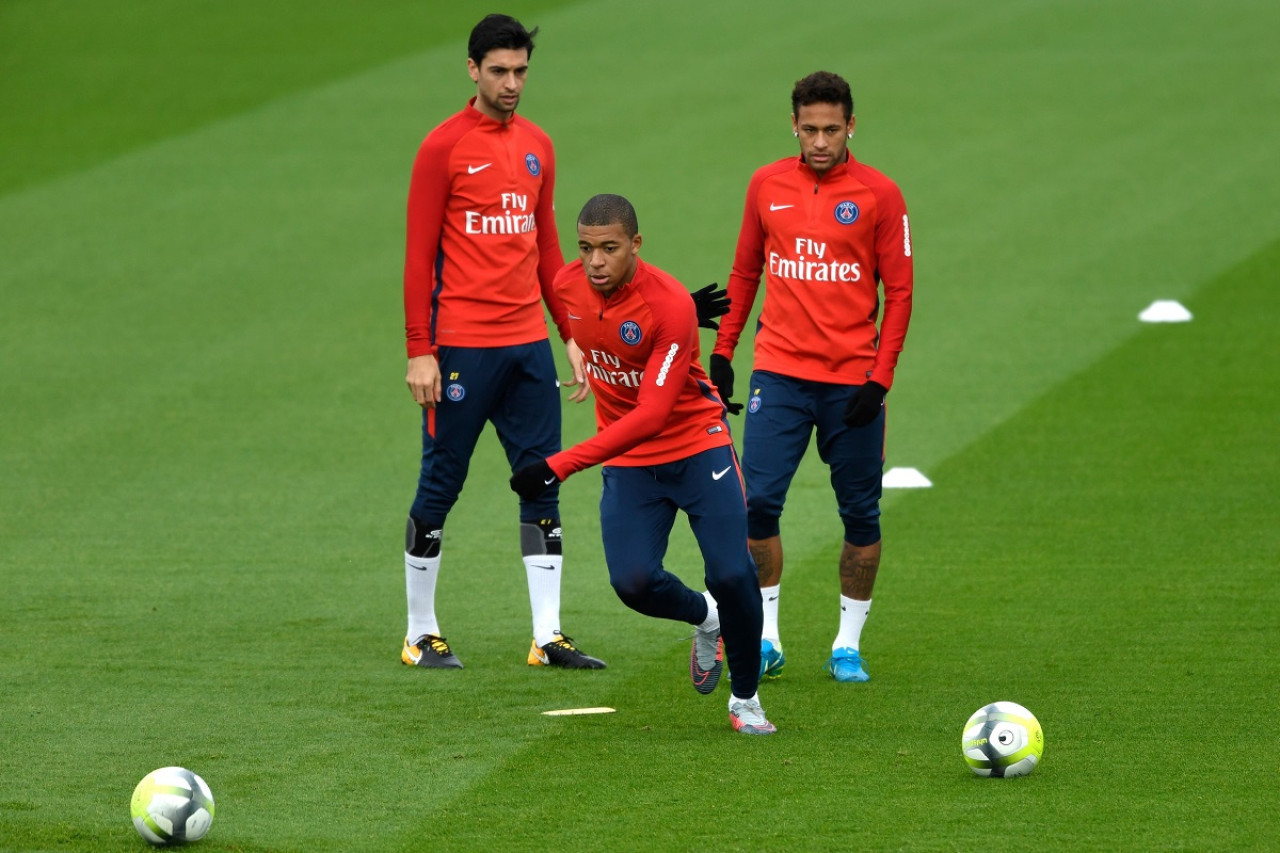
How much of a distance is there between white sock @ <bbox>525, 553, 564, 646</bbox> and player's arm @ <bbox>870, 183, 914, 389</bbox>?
1716 millimetres

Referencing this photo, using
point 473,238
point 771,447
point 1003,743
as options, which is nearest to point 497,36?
point 473,238

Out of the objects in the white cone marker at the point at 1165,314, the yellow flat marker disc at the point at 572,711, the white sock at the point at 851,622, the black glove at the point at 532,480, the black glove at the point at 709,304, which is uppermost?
the white cone marker at the point at 1165,314

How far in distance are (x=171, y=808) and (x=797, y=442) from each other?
10.5ft

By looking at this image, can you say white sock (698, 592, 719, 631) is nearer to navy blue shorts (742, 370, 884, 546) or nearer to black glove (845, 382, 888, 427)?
navy blue shorts (742, 370, 884, 546)

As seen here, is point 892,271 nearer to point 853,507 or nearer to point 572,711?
point 853,507

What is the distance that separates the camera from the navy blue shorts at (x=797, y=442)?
801 centimetres

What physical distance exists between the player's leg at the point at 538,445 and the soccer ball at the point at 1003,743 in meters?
2.21

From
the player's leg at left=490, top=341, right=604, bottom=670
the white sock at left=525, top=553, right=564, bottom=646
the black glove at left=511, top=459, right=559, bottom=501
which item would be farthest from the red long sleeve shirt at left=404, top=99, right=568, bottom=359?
the black glove at left=511, top=459, right=559, bottom=501

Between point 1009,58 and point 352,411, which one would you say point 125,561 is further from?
point 1009,58

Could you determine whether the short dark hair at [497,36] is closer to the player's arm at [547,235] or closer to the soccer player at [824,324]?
the player's arm at [547,235]

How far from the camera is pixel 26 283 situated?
54.6 feet

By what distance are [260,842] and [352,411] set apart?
7706mm

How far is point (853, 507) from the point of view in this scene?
8.15 m

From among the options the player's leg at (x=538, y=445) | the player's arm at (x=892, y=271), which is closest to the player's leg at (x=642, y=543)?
the player's leg at (x=538, y=445)
